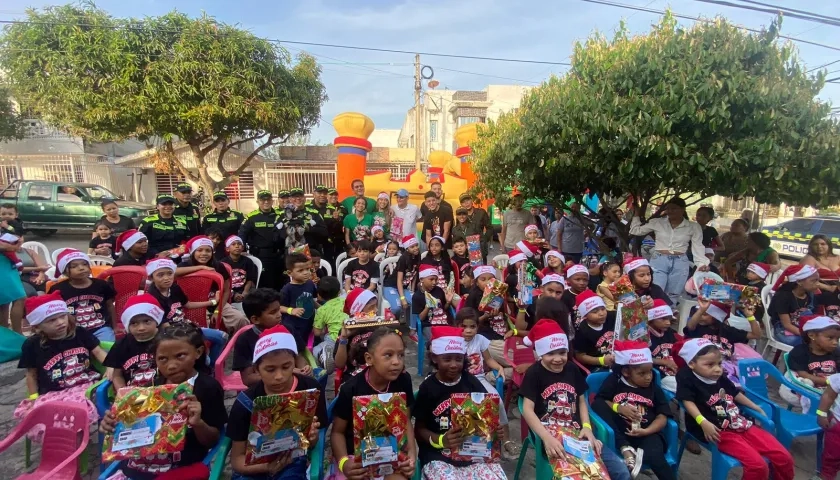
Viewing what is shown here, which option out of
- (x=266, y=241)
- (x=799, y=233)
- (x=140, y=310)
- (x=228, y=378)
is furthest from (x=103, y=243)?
(x=799, y=233)

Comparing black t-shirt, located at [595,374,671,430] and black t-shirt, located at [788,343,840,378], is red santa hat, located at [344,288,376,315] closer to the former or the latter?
black t-shirt, located at [595,374,671,430]

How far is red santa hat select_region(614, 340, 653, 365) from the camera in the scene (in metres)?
A: 2.72

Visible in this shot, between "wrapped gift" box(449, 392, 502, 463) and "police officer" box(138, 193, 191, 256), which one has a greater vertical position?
"police officer" box(138, 193, 191, 256)

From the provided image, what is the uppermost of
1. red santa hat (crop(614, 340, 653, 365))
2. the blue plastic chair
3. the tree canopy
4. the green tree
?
the green tree

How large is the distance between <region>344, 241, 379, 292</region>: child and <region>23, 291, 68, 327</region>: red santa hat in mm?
2736

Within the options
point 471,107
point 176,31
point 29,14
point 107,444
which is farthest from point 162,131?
point 471,107

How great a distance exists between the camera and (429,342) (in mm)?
3848

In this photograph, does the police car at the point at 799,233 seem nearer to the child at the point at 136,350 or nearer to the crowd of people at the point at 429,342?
the crowd of people at the point at 429,342

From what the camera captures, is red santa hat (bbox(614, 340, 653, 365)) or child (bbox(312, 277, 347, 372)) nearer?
red santa hat (bbox(614, 340, 653, 365))

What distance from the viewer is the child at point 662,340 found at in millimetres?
3402

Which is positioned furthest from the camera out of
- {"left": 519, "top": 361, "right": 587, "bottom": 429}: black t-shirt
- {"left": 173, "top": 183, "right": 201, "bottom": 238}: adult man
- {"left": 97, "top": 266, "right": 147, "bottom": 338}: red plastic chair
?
{"left": 173, "top": 183, "right": 201, "bottom": 238}: adult man

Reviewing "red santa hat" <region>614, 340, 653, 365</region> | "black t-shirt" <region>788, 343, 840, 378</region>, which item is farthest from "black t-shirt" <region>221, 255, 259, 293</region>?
"black t-shirt" <region>788, 343, 840, 378</region>

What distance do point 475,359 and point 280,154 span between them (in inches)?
693

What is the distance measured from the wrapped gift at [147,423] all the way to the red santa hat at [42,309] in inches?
49.5
